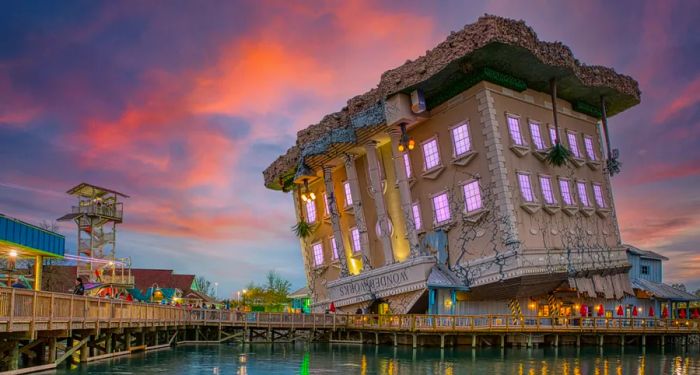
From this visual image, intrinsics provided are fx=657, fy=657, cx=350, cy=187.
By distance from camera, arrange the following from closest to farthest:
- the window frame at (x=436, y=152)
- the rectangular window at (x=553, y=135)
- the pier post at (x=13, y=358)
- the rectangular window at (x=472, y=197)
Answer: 1. the pier post at (x=13, y=358)
2. the rectangular window at (x=472, y=197)
3. the window frame at (x=436, y=152)
4. the rectangular window at (x=553, y=135)

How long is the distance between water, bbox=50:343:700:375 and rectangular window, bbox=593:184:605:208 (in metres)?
10.2

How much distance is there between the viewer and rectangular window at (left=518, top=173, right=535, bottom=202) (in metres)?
39.9

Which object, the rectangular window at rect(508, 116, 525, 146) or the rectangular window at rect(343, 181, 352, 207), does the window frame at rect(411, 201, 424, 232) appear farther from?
the rectangular window at rect(343, 181, 352, 207)

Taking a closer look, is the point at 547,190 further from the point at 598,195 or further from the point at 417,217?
the point at 417,217

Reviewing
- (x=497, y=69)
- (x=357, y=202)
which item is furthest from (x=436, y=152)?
(x=357, y=202)

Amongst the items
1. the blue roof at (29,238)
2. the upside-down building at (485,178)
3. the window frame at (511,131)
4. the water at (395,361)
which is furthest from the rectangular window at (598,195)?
the blue roof at (29,238)

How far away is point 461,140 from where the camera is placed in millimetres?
41469

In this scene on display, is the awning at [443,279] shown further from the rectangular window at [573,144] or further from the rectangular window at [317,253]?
the rectangular window at [317,253]

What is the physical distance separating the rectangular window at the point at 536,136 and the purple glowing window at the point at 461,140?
446cm

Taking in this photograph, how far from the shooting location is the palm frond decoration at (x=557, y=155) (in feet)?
136

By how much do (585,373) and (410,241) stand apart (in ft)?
59.4

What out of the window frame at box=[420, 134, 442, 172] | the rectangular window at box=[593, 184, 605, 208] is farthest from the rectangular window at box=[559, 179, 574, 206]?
the window frame at box=[420, 134, 442, 172]

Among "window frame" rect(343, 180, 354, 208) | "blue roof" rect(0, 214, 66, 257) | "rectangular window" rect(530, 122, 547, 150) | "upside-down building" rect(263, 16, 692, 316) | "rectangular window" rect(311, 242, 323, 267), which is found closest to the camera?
"blue roof" rect(0, 214, 66, 257)

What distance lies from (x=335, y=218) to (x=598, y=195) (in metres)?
19.7
